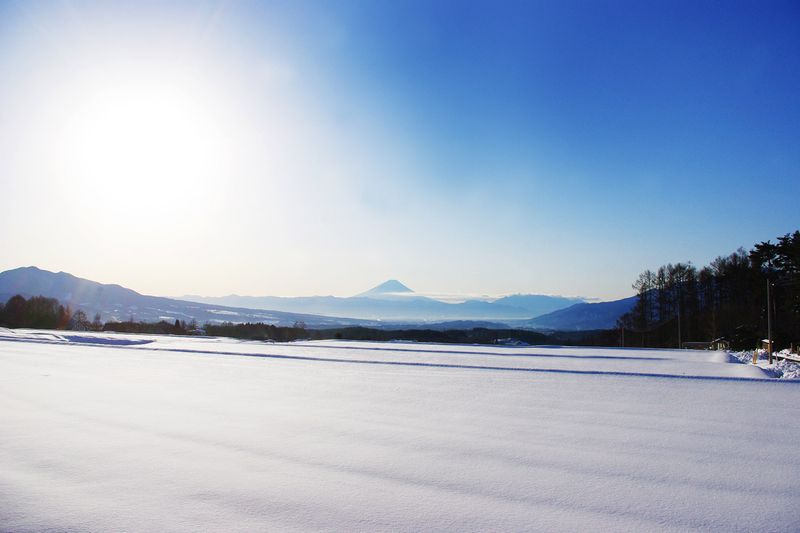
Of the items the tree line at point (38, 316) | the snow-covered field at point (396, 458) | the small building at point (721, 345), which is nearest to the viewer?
the snow-covered field at point (396, 458)

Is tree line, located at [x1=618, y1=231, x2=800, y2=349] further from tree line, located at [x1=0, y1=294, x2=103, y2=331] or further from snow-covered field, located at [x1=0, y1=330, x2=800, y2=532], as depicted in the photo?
tree line, located at [x1=0, y1=294, x2=103, y2=331]

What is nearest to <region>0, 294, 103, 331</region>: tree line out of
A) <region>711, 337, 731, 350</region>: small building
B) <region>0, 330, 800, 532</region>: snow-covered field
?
<region>0, 330, 800, 532</region>: snow-covered field

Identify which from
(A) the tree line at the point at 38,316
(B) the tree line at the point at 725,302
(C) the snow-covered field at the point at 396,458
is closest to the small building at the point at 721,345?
(B) the tree line at the point at 725,302

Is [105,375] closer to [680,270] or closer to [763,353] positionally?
[763,353]

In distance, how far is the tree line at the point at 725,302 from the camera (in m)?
23.6

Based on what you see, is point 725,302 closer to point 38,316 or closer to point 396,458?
point 396,458

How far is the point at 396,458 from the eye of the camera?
3.22 meters

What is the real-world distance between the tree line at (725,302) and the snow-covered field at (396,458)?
20459mm

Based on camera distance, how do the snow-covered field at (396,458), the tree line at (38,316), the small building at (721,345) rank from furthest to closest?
the tree line at (38,316) < the small building at (721,345) < the snow-covered field at (396,458)

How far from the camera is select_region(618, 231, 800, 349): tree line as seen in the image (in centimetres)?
2362

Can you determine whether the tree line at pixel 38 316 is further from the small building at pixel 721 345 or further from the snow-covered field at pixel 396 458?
the small building at pixel 721 345

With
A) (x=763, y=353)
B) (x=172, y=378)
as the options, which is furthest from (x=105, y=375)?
(x=763, y=353)

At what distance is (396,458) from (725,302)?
135 feet

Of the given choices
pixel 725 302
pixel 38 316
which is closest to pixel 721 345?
pixel 725 302
